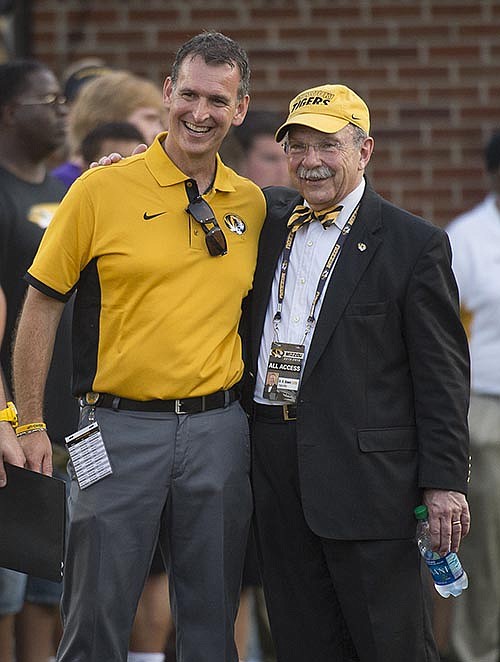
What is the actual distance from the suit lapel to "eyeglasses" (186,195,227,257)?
34 centimetres

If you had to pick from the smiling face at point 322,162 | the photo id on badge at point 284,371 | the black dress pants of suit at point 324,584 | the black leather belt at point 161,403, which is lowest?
the black dress pants of suit at point 324,584

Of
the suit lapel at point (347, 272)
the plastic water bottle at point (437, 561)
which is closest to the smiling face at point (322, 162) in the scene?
the suit lapel at point (347, 272)

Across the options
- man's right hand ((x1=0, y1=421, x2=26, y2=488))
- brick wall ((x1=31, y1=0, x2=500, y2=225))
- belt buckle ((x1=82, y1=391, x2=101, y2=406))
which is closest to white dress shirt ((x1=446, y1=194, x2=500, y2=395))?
brick wall ((x1=31, y1=0, x2=500, y2=225))

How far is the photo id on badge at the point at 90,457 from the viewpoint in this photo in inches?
164

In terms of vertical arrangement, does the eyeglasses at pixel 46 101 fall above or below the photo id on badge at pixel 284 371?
above

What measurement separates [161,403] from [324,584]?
75 cm

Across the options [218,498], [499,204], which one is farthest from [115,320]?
[499,204]

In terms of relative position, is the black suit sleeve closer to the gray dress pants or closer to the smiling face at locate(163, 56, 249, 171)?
the gray dress pants

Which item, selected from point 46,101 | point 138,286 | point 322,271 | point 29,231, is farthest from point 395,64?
point 138,286

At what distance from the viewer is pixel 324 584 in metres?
4.38

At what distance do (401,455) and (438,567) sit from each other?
35 cm

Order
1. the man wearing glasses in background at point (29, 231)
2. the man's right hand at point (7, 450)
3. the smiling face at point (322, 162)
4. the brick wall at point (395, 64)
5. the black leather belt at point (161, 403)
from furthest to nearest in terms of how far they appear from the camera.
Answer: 1. the brick wall at point (395, 64)
2. the man wearing glasses in background at point (29, 231)
3. the smiling face at point (322, 162)
4. the black leather belt at point (161, 403)
5. the man's right hand at point (7, 450)

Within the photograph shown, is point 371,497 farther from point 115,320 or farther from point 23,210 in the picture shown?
point 23,210

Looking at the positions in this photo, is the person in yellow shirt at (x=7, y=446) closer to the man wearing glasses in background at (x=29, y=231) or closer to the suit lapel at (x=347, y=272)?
the suit lapel at (x=347, y=272)
